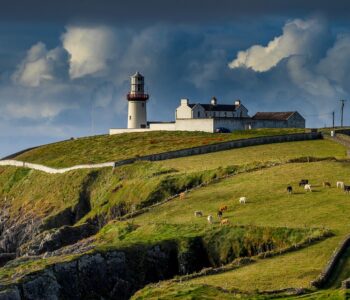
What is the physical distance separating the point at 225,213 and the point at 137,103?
331 ft

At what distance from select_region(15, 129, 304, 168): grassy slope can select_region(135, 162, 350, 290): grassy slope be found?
47789mm

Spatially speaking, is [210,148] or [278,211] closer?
[278,211]

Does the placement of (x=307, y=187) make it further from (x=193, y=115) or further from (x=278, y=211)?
(x=193, y=115)

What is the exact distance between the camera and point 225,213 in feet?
298

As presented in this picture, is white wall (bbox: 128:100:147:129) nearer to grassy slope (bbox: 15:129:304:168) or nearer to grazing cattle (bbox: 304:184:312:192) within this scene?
grassy slope (bbox: 15:129:304:168)

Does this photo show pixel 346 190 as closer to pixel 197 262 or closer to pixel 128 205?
pixel 197 262

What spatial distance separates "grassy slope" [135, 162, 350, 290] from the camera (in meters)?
67.1

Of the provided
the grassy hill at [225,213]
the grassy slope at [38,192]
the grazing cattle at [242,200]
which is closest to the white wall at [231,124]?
the grassy hill at [225,213]

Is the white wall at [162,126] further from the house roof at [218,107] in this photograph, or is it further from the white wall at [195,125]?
the house roof at [218,107]

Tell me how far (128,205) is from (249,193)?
864 inches

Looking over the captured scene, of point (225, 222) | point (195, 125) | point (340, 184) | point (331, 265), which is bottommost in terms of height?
point (331, 265)

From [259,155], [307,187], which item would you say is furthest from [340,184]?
[259,155]

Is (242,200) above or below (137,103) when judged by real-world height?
below

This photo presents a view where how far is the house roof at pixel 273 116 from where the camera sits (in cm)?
18812
